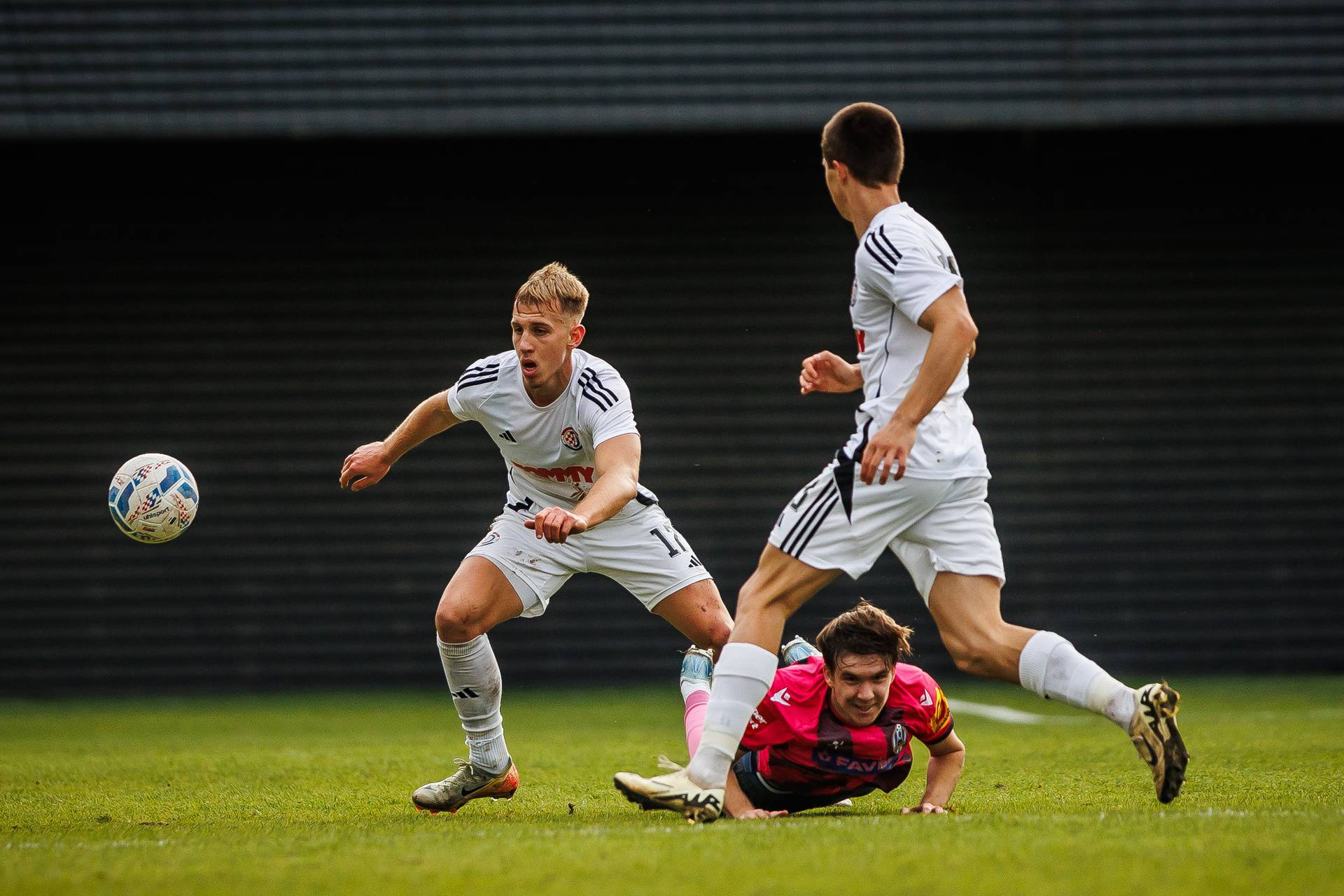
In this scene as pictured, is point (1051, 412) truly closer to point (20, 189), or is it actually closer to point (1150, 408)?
point (1150, 408)

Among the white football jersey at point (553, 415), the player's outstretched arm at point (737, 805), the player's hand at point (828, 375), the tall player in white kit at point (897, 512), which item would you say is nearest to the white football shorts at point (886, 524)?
the tall player in white kit at point (897, 512)

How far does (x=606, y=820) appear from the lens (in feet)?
16.2

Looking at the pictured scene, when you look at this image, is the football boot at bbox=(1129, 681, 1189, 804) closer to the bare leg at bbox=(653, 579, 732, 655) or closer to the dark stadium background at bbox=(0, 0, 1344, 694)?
the bare leg at bbox=(653, 579, 732, 655)

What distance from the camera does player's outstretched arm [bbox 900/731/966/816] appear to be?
16.3ft

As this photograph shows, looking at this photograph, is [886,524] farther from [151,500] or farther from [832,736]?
[151,500]

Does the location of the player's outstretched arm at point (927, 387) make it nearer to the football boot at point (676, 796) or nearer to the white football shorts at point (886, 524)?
the white football shorts at point (886, 524)

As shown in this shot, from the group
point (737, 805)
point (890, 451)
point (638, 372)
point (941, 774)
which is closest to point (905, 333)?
point (890, 451)

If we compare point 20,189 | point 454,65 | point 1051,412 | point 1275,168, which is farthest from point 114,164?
point 1275,168

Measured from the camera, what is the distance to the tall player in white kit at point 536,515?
5.47 metres

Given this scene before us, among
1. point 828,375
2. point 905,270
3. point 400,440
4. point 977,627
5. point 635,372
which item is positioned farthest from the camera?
point 635,372

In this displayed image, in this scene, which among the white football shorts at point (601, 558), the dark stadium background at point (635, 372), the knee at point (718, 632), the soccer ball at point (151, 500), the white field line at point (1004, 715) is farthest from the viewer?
the dark stadium background at point (635, 372)

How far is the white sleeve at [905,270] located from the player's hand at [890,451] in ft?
1.15

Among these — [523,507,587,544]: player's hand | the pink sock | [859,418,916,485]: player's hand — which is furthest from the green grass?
[859,418,916,485]: player's hand

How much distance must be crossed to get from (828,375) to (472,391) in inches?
57.0
